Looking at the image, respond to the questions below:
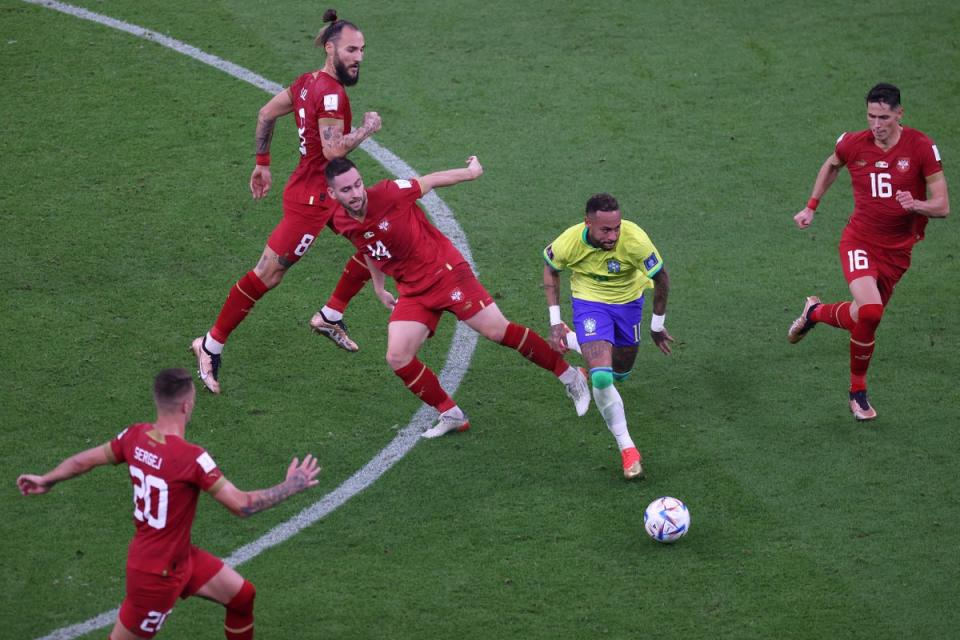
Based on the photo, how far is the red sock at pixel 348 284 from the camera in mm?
10039

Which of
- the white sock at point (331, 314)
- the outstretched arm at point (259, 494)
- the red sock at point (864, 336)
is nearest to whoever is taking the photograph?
the outstretched arm at point (259, 494)

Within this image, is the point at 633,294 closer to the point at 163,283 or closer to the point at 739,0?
the point at 163,283

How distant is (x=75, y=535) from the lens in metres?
8.05

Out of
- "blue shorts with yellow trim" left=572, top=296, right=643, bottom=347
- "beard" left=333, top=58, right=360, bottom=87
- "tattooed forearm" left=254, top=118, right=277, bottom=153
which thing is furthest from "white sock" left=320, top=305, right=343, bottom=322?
"blue shorts with yellow trim" left=572, top=296, right=643, bottom=347

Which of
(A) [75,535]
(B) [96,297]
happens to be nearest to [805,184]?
(B) [96,297]

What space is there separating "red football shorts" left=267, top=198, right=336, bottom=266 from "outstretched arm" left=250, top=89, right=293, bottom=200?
0.55 meters

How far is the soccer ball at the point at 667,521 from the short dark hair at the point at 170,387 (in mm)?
3156

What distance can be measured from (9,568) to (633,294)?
4680 mm

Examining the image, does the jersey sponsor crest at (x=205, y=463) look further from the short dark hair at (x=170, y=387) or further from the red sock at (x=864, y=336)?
the red sock at (x=864, y=336)

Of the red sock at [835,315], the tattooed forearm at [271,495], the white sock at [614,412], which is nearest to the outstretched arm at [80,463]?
the tattooed forearm at [271,495]

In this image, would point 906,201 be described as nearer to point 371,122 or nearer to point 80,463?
point 371,122

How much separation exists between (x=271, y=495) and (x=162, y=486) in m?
0.54

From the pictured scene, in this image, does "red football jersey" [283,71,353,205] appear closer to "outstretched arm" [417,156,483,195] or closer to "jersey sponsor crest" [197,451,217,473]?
"outstretched arm" [417,156,483,195]

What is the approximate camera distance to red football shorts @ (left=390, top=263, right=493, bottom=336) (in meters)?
8.92
